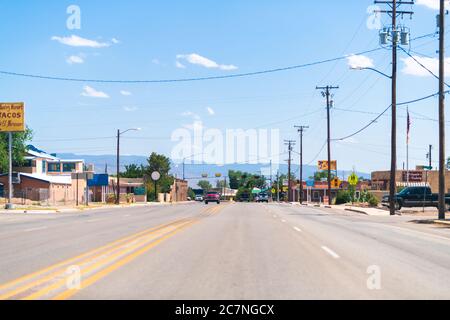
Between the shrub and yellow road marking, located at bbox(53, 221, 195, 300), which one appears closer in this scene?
yellow road marking, located at bbox(53, 221, 195, 300)

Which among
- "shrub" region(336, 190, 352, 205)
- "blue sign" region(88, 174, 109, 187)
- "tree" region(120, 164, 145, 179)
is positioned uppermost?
"tree" region(120, 164, 145, 179)

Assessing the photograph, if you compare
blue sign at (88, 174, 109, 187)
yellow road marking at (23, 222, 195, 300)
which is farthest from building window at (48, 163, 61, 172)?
yellow road marking at (23, 222, 195, 300)

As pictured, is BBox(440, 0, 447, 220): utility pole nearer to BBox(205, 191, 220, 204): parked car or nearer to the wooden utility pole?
the wooden utility pole

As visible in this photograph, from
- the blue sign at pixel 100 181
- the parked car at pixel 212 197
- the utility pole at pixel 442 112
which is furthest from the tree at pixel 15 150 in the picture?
the utility pole at pixel 442 112

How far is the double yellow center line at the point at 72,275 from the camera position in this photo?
9336mm

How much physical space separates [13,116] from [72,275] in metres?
39.8

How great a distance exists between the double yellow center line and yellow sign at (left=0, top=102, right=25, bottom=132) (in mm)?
32957

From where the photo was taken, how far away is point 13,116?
1895 inches

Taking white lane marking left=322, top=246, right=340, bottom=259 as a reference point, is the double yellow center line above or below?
above

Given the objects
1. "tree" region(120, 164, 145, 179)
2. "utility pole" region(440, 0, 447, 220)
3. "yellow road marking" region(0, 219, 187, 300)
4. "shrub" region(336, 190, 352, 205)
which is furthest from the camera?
"tree" region(120, 164, 145, 179)

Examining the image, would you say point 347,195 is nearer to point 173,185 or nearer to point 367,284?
point 173,185

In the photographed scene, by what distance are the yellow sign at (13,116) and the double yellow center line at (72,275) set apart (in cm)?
3296

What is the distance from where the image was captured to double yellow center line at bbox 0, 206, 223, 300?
9.34 metres
